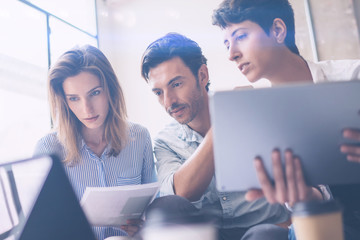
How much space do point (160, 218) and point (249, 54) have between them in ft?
3.04

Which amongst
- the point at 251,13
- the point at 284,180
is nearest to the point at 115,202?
the point at 284,180

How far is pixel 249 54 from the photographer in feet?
4.11

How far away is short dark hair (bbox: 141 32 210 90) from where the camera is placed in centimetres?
140

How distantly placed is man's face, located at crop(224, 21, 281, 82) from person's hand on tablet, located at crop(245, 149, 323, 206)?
69 cm

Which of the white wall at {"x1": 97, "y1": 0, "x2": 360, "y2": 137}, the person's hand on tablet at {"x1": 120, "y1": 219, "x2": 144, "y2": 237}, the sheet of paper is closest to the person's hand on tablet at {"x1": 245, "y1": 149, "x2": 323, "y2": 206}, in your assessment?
the sheet of paper

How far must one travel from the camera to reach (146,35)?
3.23 metres

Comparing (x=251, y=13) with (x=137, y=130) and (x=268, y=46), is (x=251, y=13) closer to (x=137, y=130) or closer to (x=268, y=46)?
(x=268, y=46)

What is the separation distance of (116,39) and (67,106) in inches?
82.8

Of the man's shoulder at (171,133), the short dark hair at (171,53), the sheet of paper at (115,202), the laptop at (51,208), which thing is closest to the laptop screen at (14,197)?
the laptop at (51,208)

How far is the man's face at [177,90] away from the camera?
1341mm

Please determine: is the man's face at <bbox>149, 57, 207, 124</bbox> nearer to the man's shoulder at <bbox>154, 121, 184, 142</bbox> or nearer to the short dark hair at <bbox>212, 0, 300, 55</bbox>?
the man's shoulder at <bbox>154, 121, 184, 142</bbox>

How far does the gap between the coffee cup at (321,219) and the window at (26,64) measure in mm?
1911

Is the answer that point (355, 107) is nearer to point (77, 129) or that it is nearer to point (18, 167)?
point (18, 167)

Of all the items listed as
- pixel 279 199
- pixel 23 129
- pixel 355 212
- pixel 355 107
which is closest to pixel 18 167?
pixel 279 199
